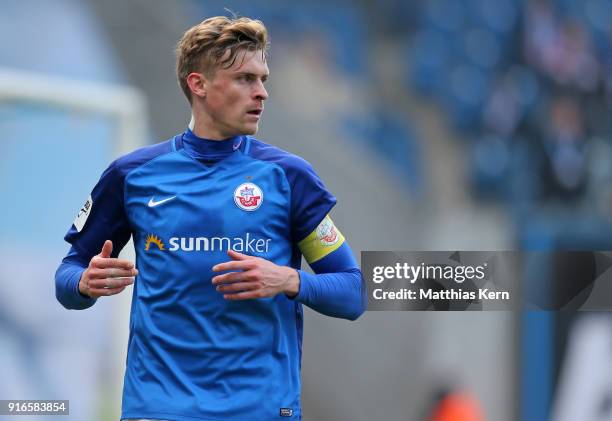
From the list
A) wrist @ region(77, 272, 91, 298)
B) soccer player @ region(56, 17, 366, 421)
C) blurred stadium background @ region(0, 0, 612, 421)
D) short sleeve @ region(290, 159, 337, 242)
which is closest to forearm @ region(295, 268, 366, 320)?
soccer player @ region(56, 17, 366, 421)

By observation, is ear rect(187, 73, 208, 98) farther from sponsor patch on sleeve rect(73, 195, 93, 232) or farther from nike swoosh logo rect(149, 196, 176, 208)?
sponsor patch on sleeve rect(73, 195, 93, 232)

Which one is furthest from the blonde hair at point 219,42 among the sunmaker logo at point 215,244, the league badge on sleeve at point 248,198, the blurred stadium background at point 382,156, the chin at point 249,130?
the blurred stadium background at point 382,156

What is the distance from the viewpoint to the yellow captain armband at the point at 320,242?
2369 millimetres

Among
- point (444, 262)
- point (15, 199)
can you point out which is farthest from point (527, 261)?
point (15, 199)

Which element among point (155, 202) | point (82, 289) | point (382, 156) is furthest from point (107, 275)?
point (382, 156)

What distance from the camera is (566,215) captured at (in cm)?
832

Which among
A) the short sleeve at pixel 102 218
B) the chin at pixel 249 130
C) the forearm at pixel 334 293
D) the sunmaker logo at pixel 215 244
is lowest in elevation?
the forearm at pixel 334 293

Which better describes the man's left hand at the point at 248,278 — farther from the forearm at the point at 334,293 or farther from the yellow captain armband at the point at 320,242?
the yellow captain armband at the point at 320,242

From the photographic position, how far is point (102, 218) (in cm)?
246

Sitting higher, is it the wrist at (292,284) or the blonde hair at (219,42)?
the blonde hair at (219,42)

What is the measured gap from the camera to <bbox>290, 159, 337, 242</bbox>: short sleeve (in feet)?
7.74

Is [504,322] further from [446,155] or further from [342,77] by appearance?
[342,77]

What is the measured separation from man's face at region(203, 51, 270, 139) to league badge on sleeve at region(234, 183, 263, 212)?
0.14 meters

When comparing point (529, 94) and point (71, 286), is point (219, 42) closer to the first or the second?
point (71, 286)
